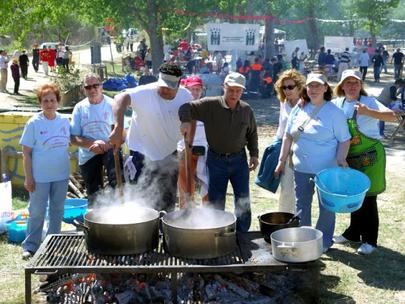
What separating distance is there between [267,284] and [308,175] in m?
Result: 1.09

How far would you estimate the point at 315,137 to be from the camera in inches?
195

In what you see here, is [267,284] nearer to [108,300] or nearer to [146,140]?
[108,300]

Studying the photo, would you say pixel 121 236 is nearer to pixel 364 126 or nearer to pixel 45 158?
pixel 45 158

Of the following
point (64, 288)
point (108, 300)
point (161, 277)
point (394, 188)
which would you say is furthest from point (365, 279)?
point (394, 188)

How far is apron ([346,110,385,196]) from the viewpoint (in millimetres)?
5254

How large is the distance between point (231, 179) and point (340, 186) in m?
0.99

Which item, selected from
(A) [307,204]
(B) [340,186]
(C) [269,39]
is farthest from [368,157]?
(C) [269,39]

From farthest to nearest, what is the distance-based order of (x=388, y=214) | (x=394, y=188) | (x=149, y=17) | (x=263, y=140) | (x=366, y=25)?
(x=366, y=25) < (x=149, y=17) < (x=263, y=140) < (x=394, y=188) < (x=388, y=214)

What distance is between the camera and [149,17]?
76.3 ft

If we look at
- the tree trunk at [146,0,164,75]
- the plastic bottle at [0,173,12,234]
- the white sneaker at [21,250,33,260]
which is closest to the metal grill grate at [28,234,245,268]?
the white sneaker at [21,250,33,260]

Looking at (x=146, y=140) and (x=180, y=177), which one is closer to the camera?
(x=146, y=140)

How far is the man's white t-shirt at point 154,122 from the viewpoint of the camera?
5.01m

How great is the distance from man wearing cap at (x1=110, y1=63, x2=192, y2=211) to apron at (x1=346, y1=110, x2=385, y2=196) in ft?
5.27

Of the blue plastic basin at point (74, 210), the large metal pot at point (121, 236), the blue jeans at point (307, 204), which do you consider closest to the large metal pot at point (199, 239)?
the large metal pot at point (121, 236)
